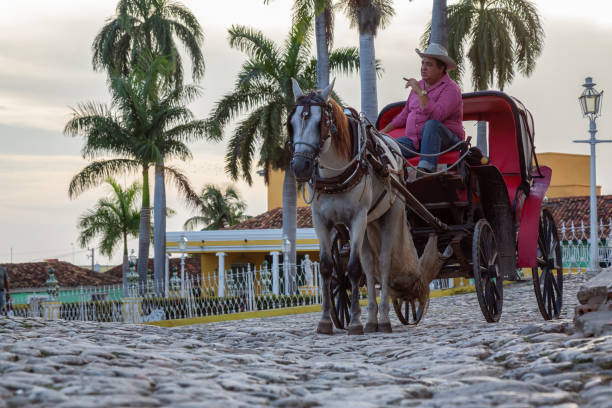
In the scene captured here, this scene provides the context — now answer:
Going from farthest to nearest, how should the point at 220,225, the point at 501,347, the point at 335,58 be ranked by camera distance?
the point at 220,225 < the point at 335,58 < the point at 501,347

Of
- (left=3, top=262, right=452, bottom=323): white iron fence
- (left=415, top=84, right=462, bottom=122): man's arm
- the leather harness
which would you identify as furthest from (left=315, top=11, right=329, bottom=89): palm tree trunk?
the leather harness

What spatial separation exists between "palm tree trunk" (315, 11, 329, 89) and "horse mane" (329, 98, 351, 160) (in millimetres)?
15357

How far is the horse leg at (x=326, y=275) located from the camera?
6.80 meters

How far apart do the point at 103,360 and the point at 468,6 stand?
1059 inches

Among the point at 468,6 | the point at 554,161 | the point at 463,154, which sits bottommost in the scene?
the point at 463,154

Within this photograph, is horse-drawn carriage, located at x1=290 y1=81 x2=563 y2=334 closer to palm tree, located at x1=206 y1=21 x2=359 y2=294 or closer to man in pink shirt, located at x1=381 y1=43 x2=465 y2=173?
man in pink shirt, located at x1=381 y1=43 x2=465 y2=173

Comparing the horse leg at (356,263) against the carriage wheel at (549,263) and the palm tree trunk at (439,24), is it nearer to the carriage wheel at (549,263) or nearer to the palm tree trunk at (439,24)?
the carriage wheel at (549,263)

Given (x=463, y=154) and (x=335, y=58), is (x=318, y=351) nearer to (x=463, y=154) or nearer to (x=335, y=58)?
(x=463, y=154)

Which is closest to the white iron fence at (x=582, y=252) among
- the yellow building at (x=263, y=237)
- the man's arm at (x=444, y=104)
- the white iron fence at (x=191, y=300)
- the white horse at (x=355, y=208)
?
the white iron fence at (x=191, y=300)

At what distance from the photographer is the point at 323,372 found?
4.66 meters

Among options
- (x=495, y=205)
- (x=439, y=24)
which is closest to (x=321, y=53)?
(x=439, y=24)

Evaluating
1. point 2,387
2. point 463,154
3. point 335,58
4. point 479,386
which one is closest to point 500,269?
point 463,154

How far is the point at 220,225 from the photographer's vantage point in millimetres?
50344

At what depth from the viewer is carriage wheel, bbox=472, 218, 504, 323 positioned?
7.34 metres
